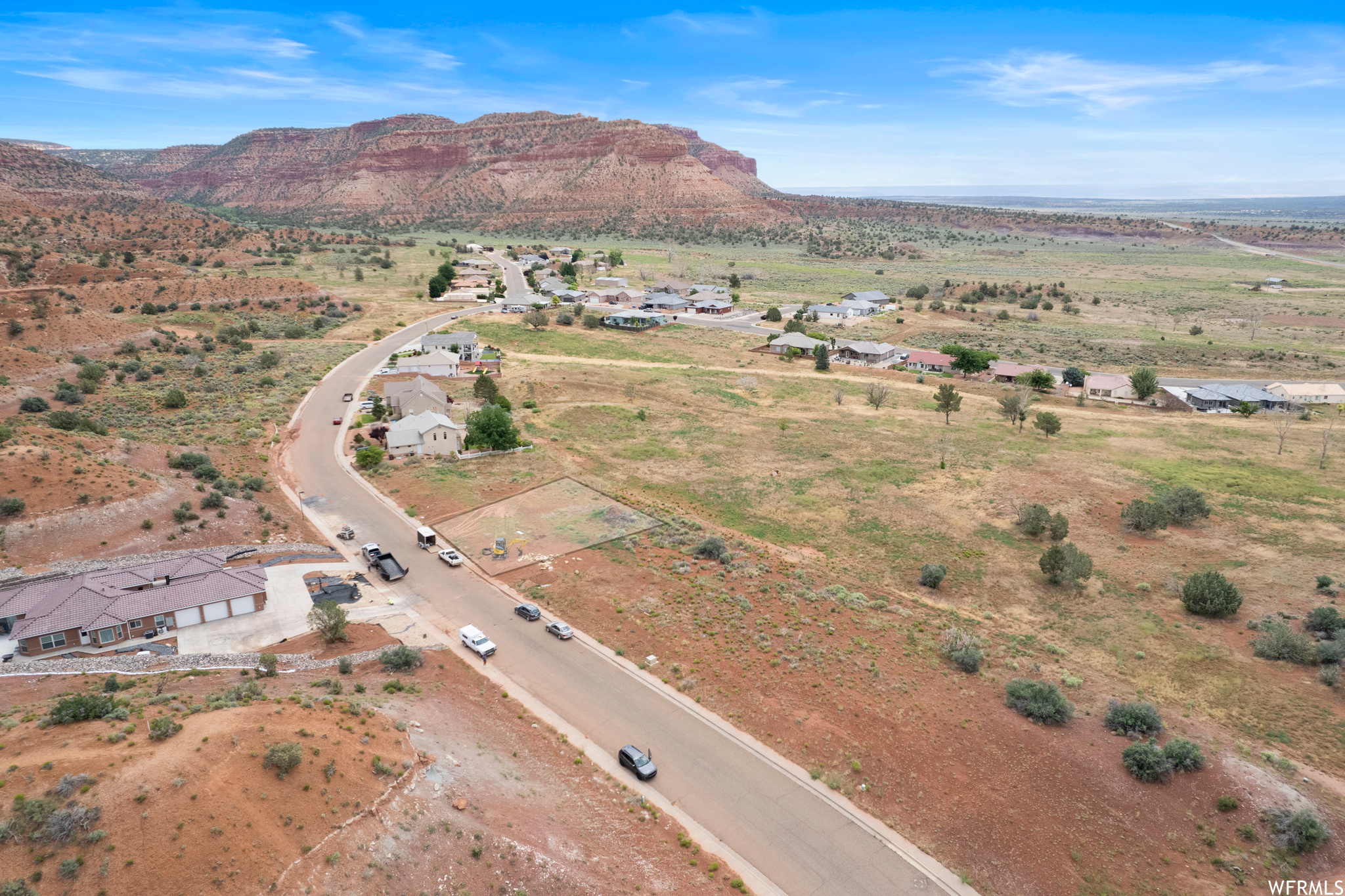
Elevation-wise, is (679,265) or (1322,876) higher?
(679,265)

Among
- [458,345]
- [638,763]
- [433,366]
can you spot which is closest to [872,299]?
[458,345]

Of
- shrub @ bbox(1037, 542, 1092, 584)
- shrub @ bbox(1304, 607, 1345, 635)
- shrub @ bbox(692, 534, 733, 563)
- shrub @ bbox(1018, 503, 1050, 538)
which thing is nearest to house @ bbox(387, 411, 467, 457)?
shrub @ bbox(692, 534, 733, 563)

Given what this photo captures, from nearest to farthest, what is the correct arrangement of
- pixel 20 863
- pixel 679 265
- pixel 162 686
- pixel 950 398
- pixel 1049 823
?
pixel 20 863, pixel 1049 823, pixel 162 686, pixel 950 398, pixel 679 265

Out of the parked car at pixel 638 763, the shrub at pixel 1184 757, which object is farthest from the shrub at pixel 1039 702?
the parked car at pixel 638 763

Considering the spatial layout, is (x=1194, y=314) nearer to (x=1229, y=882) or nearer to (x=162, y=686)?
(x=1229, y=882)

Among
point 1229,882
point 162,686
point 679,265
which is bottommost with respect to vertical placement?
point 1229,882

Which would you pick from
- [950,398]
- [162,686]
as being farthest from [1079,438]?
[162,686]

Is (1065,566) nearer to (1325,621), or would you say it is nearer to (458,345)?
(1325,621)

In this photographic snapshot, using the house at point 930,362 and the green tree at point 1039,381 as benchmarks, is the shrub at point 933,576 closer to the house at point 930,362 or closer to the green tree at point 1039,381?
the green tree at point 1039,381
